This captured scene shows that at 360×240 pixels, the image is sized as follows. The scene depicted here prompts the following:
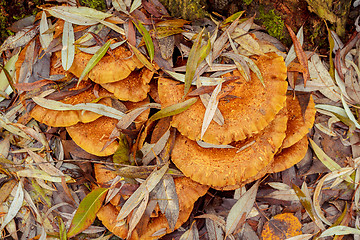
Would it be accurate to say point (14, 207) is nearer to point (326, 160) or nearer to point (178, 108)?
point (178, 108)

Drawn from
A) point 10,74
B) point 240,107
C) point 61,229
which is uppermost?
point 10,74

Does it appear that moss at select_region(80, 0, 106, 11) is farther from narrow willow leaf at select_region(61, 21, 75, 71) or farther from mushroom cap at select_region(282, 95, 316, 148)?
mushroom cap at select_region(282, 95, 316, 148)

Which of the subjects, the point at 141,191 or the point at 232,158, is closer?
the point at 232,158

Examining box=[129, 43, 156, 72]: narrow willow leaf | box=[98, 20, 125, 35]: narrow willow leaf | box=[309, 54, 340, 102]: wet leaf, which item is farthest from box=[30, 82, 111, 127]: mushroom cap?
box=[309, 54, 340, 102]: wet leaf

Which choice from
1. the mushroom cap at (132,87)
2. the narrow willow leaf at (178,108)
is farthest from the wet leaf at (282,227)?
the mushroom cap at (132,87)

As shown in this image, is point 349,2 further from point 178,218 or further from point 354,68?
point 178,218

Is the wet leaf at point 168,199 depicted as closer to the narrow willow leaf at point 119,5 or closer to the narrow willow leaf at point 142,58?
the narrow willow leaf at point 142,58

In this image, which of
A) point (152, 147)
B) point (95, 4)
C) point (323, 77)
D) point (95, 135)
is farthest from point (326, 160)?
point (95, 4)
